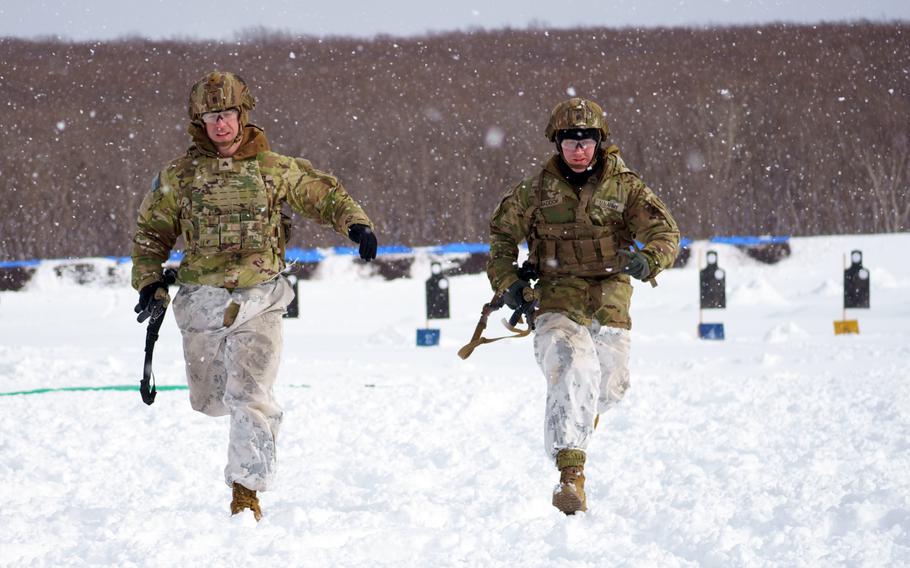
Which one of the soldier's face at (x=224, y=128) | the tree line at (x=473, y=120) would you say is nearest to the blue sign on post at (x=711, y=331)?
the soldier's face at (x=224, y=128)

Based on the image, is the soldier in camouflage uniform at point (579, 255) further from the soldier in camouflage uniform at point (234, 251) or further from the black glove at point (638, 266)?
the soldier in camouflage uniform at point (234, 251)

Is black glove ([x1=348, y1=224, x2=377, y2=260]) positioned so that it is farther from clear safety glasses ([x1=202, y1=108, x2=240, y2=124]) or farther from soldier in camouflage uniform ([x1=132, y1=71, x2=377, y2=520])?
clear safety glasses ([x1=202, y1=108, x2=240, y2=124])

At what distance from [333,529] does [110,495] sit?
4.63 feet

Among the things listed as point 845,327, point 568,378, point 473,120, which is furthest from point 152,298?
point 473,120

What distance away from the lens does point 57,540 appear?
427 centimetres

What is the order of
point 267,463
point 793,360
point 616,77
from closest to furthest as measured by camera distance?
point 267,463
point 793,360
point 616,77

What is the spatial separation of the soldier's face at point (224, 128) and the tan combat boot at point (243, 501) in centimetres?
133

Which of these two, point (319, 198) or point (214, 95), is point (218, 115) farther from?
point (319, 198)

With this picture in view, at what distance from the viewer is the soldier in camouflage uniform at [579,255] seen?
5.18 meters

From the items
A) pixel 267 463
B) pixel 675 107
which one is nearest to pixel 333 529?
pixel 267 463

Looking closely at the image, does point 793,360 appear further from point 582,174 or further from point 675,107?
point 675,107

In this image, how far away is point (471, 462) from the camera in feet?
19.8

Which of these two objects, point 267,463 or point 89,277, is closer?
point 267,463

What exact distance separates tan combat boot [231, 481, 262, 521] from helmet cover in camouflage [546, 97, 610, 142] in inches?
72.3
